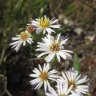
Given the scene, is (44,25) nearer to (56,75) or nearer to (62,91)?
(56,75)

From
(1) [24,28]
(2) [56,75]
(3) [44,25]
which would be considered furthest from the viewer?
(1) [24,28]

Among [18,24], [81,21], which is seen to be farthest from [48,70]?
[81,21]

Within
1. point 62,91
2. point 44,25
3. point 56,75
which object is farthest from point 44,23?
point 62,91

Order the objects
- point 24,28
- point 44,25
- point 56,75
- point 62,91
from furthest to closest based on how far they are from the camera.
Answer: point 24,28 → point 44,25 → point 56,75 → point 62,91

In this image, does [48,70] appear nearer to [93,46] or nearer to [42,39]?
[42,39]

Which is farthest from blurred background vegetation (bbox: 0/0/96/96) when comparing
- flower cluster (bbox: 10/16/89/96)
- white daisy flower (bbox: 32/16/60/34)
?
flower cluster (bbox: 10/16/89/96)

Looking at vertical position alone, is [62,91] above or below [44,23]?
below

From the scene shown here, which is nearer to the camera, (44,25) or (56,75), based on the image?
(56,75)

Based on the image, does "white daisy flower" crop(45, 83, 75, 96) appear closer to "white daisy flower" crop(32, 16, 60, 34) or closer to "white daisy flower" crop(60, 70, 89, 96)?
"white daisy flower" crop(60, 70, 89, 96)
